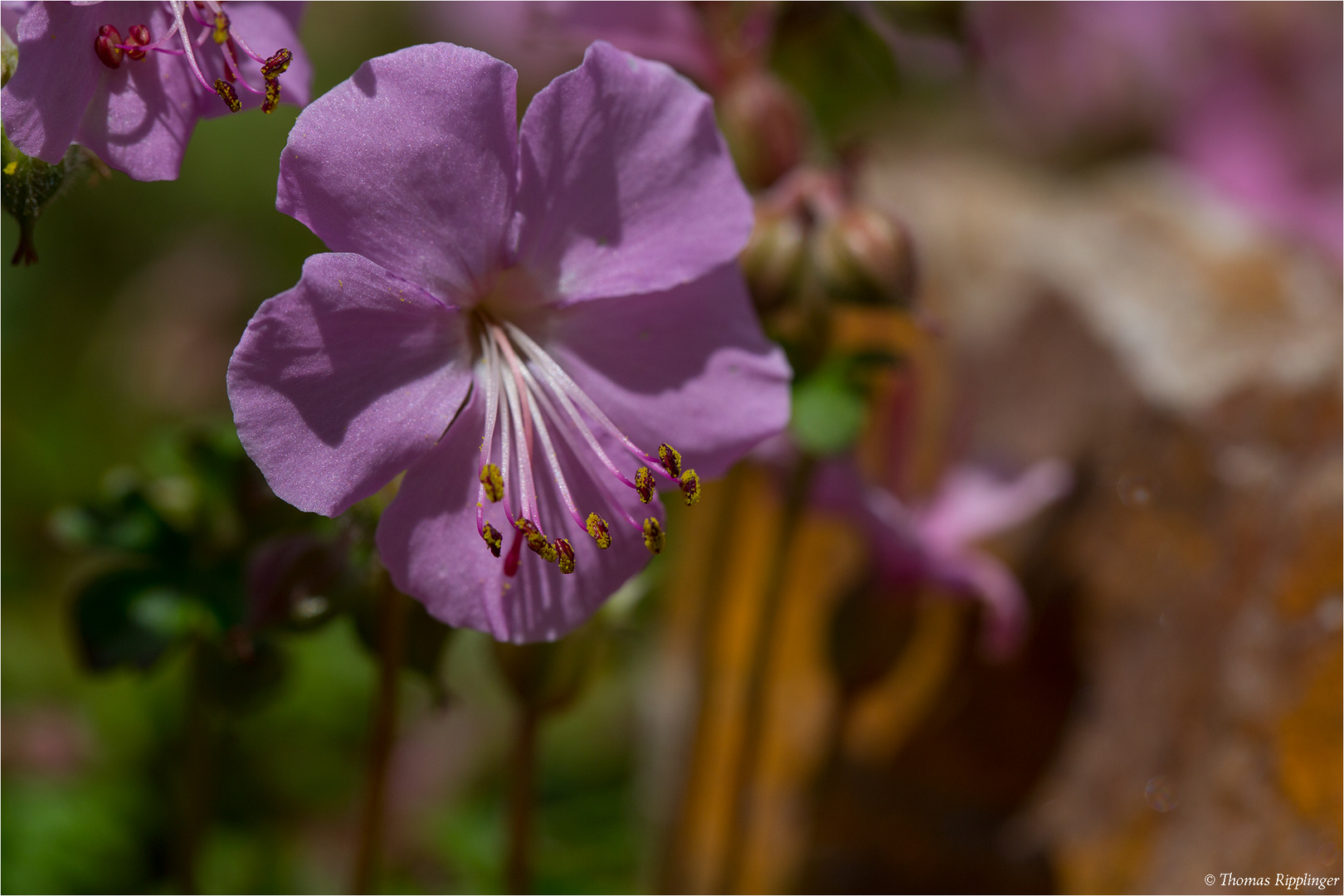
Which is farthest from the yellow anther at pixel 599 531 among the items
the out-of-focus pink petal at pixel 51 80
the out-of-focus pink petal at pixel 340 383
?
the out-of-focus pink petal at pixel 51 80

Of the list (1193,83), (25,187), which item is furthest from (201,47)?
(1193,83)

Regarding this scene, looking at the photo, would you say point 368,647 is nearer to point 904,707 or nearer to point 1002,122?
point 904,707

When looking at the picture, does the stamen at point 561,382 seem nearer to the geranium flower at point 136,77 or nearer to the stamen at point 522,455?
the stamen at point 522,455

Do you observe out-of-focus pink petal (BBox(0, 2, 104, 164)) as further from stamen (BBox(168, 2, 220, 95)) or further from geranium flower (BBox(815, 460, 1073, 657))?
geranium flower (BBox(815, 460, 1073, 657))

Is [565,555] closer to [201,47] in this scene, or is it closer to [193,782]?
[201,47]

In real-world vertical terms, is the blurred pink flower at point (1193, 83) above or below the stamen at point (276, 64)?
below

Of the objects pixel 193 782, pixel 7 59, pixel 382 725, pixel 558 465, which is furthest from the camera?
pixel 193 782
